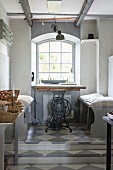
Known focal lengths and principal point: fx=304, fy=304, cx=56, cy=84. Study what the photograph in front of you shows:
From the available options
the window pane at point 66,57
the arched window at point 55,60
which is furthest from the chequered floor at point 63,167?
the window pane at point 66,57

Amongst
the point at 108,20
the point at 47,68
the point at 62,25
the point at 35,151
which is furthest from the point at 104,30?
the point at 35,151

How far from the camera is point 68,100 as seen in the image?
8406 millimetres

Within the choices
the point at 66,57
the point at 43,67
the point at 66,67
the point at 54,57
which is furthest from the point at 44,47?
the point at 66,67

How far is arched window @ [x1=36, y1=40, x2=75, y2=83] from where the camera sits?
873cm

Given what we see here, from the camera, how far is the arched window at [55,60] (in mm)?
8727

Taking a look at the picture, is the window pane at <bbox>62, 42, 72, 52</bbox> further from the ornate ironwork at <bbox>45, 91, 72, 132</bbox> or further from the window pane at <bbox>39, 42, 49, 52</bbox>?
the ornate ironwork at <bbox>45, 91, 72, 132</bbox>

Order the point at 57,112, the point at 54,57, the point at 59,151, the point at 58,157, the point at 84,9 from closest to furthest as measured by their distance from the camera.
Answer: the point at 58,157, the point at 59,151, the point at 84,9, the point at 57,112, the point at 54,57

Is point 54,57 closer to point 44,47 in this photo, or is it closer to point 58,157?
point 44,47

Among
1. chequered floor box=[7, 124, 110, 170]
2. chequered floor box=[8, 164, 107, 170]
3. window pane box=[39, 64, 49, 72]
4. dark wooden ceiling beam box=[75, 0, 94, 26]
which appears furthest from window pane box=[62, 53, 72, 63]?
chequered floor box=[8, 164, 107, 170]

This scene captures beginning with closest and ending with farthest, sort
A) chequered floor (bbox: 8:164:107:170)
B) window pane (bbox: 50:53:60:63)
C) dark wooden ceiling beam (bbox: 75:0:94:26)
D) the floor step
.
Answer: chequered floor (bbox: 8:164:107:170), the floor step, dark wooden ceiling beam (bbox: 75:0:94:26), window pane (bbox: 50:53:60:63)

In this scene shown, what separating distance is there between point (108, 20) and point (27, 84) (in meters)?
2.67

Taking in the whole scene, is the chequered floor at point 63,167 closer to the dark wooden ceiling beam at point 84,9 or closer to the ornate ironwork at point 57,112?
the ornate ironwork at point 57,112

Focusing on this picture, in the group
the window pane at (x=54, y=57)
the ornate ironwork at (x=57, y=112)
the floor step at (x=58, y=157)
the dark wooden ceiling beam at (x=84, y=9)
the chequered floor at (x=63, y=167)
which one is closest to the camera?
the chequered floor at (x=63, y=167)

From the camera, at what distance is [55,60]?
8727 mm
